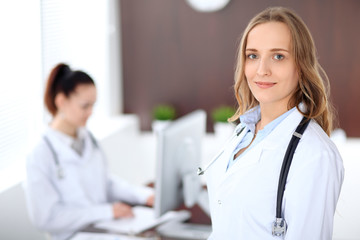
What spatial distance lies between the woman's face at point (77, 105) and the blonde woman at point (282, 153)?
1.41 metres

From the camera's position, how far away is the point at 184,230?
255 cm

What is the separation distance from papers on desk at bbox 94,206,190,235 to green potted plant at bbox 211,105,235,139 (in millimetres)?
1694

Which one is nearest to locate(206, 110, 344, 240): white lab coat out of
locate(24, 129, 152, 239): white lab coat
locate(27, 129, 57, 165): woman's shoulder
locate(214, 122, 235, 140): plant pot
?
locate(24, 129, 152, 239): white lab coat

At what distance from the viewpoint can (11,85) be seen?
3201 millimetres

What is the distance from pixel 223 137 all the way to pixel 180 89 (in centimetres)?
66

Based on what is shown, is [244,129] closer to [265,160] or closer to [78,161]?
[265,160]

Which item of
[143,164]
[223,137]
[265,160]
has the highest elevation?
[265,160]

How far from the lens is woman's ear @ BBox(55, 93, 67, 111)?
286cm

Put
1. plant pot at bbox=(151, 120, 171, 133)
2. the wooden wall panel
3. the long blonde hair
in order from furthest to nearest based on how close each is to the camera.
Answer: plant pot at bbox=(151, 120, 171, 133), the wooden wall panel, the long blonde hair

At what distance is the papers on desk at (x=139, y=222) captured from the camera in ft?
8.36

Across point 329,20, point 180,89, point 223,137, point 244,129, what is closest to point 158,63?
point 180,89

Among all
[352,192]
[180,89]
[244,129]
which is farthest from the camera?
[180,89]

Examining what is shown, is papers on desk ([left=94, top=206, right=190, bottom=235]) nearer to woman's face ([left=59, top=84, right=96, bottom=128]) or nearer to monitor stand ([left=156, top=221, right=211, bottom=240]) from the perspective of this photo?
monitor stand ([left=156, top=221, right=211, bottom=240])

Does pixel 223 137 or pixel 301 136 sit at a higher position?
pixel 301 136
